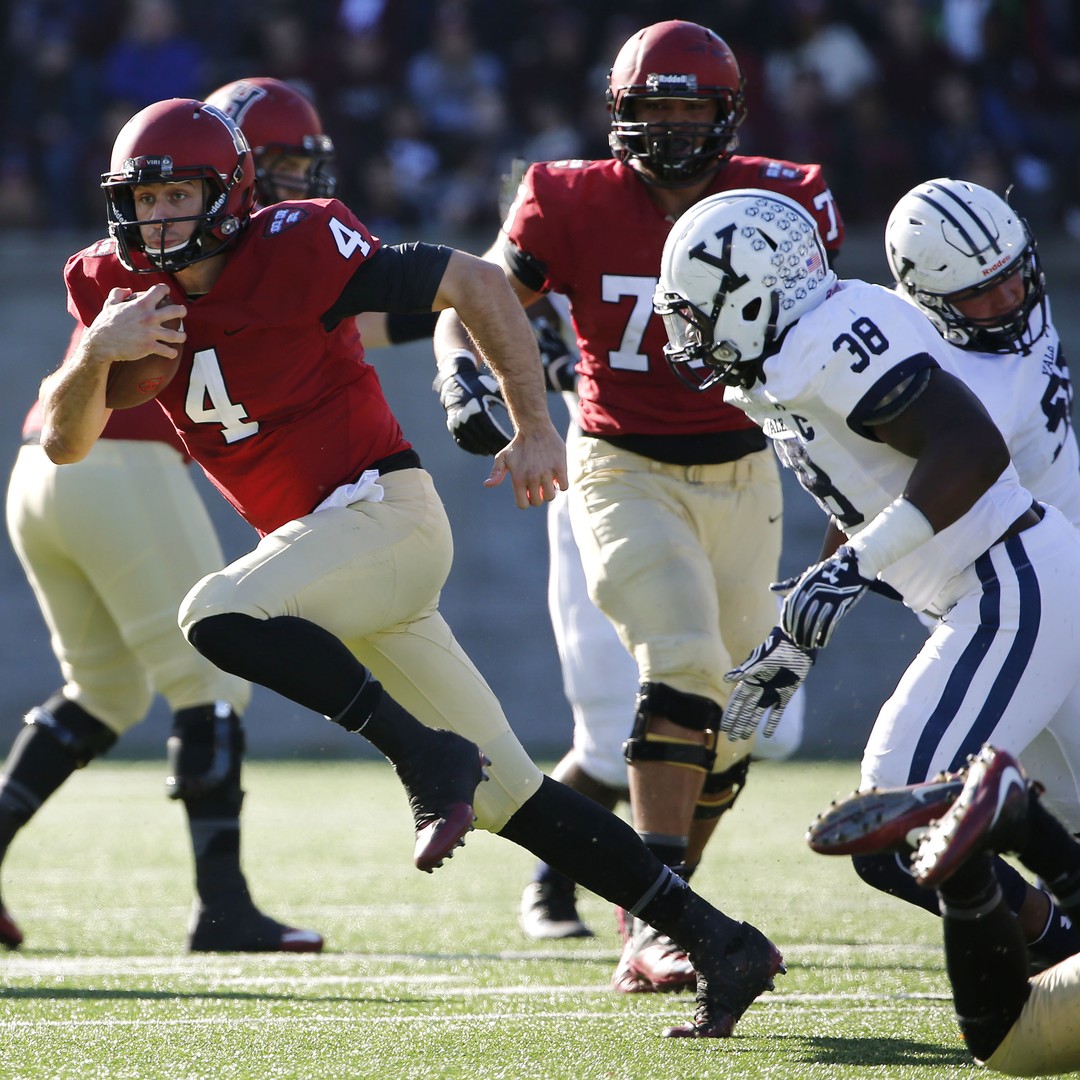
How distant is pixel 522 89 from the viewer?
33.6ft

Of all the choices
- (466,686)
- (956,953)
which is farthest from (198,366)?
(956,953)

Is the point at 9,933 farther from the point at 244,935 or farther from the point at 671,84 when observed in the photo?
the point at 671,84

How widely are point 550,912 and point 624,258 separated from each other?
1713mm

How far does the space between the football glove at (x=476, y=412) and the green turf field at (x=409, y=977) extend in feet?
3.74

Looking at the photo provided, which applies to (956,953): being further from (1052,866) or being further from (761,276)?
(761,276)

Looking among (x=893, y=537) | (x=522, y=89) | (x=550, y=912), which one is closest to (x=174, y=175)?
(x=893, y=537)

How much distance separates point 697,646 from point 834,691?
594 centimetres

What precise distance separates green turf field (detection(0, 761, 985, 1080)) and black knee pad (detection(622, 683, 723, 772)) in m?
0.50

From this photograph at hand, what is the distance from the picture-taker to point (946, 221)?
3514 mm

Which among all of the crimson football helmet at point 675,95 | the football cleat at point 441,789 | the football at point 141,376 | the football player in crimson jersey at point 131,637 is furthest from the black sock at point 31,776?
the crimson football helmet at point 675,95

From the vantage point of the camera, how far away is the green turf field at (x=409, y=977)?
A: 296 centimetres

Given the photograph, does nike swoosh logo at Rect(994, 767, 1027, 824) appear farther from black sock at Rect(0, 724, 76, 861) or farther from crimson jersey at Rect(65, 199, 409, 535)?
black sock at Rect(0, 724, 76, 861)

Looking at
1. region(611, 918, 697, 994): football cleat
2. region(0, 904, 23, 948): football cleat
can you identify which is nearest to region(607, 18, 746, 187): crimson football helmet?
region(611, 918, 697, 994): football cleat

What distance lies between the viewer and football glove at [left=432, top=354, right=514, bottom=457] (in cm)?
361
